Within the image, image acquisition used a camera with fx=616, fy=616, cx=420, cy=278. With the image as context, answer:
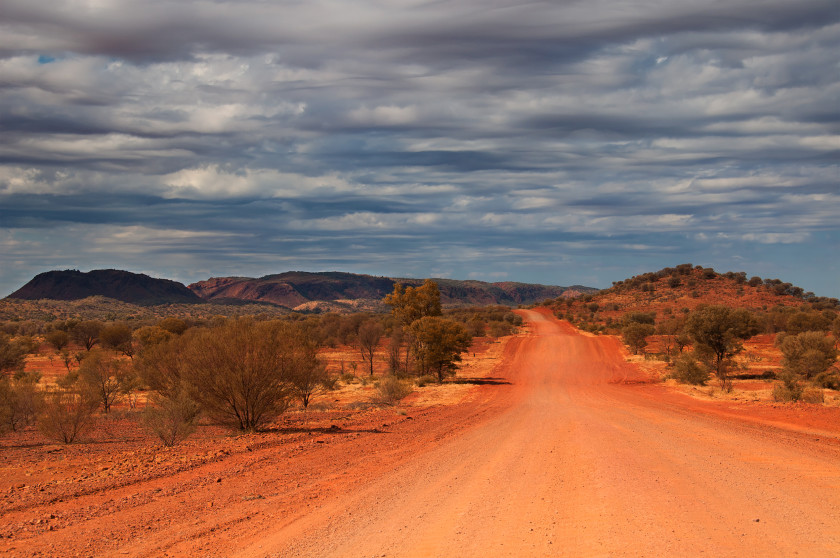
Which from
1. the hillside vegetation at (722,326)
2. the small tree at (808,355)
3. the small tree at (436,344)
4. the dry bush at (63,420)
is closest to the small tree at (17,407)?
the dry bush at (63,420)

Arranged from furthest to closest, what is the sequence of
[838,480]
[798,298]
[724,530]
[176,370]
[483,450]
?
[798,298], [176,370], [483,450], [838,480], [724,530]

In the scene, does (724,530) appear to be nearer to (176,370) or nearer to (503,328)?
(176,370)

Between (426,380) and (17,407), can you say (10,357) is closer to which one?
(17,407)

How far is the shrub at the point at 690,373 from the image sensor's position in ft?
110

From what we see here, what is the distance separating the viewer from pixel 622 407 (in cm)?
2441

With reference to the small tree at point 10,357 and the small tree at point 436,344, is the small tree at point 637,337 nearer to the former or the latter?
the small tree at point 436,344

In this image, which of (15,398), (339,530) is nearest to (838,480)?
(339,530)

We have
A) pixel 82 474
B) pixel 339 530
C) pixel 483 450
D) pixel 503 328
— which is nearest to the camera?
pixel 339 530

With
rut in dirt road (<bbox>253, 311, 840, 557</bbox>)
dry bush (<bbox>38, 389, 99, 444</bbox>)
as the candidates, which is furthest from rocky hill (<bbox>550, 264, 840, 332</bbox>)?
dry bush (<bbox>38, 389, 99, 444</bbox>)

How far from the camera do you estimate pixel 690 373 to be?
33750 millimetres

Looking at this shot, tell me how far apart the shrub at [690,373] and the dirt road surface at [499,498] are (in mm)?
15523

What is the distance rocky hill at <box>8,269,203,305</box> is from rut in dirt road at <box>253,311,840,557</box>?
170 m

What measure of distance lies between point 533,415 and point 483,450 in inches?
318

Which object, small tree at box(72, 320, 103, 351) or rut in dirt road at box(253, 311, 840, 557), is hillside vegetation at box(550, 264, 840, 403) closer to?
rut in dirt road at box(253, 311, 840, 557)
